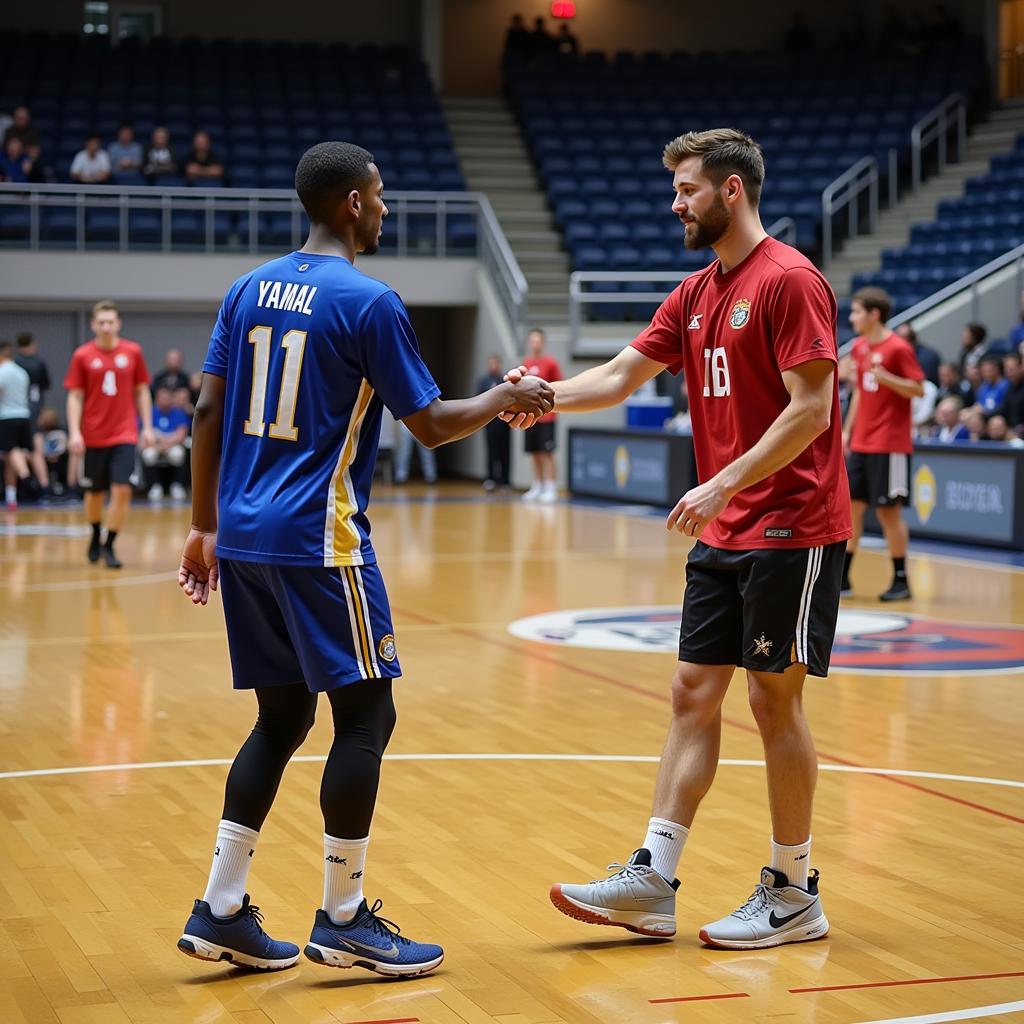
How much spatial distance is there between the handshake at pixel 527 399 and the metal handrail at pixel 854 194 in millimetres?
20100

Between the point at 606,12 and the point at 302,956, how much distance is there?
26619 millimetres

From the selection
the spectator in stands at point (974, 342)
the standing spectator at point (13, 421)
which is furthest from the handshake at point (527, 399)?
the standing spectator at point (13, 421)

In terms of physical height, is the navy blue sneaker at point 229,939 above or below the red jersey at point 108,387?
below

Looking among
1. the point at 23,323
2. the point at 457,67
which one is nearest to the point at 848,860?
the point at 23,323

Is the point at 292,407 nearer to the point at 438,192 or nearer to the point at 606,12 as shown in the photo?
the point at 438,192

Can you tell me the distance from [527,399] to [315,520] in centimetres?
64

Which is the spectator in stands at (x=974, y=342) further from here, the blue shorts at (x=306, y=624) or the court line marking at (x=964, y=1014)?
the blue shorts at (x=306, y=624)

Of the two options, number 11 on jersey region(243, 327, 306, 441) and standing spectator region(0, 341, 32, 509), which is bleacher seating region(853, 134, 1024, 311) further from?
number 11 on jersey region(243, 327, 306, 441)

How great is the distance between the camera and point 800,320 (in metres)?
4.11

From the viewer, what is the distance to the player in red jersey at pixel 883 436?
10.8m

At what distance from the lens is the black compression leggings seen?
12.7ft

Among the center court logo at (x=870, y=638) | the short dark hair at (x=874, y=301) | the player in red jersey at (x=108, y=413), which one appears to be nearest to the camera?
the center court logo at (x=870, y=638)

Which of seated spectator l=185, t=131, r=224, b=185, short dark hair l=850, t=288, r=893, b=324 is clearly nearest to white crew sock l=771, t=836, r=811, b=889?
short dark hair l=850, t=288, r=893, b=324

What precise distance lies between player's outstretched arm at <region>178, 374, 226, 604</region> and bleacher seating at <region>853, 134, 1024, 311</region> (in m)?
17.6
